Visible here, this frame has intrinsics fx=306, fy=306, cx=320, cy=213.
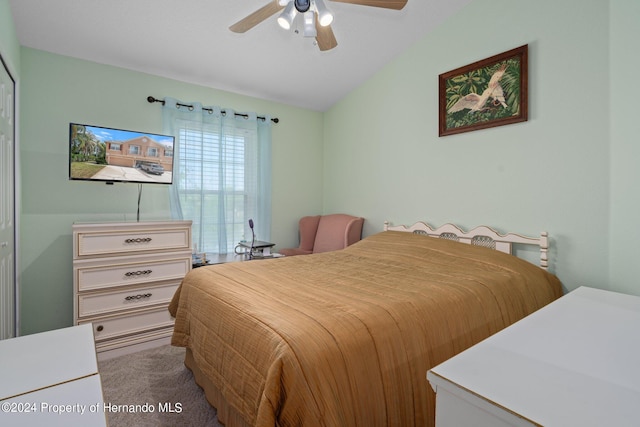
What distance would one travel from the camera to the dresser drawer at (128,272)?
2299mm

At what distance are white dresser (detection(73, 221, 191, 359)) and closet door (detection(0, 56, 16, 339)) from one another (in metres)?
0.36

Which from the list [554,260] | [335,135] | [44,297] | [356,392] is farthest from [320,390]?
Result: [335,135]

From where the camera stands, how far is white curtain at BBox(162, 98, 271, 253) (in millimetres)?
3172

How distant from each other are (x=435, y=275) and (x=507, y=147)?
132 cm

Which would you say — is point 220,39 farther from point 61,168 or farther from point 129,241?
point 129,241

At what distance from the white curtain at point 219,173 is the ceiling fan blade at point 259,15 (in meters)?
1.46

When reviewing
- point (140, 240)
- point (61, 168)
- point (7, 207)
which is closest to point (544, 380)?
point (140, 240)

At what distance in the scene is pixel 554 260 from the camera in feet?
7.29

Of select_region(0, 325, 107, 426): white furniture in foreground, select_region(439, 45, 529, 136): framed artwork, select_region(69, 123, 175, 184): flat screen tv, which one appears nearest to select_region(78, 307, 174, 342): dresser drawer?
select_region(69, 123, 175, 184): flat screen tv

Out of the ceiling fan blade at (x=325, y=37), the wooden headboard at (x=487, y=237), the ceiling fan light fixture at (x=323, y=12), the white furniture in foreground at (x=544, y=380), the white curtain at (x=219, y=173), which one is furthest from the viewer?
the white curtain at (x=219, y=173)

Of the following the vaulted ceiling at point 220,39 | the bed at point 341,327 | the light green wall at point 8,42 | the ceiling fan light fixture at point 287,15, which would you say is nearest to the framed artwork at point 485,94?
the vaulted ceiling at point 220,39

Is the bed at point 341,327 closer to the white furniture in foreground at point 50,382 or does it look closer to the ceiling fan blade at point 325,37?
the white furniture in foreground at point 50,382

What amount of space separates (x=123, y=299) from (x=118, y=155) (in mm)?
1189

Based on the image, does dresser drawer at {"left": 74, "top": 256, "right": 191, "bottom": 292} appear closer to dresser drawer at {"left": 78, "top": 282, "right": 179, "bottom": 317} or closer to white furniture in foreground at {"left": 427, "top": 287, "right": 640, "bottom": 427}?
dresser drawer at {"left": 78, "top": 282, "right": 179, "bottom": 317}
